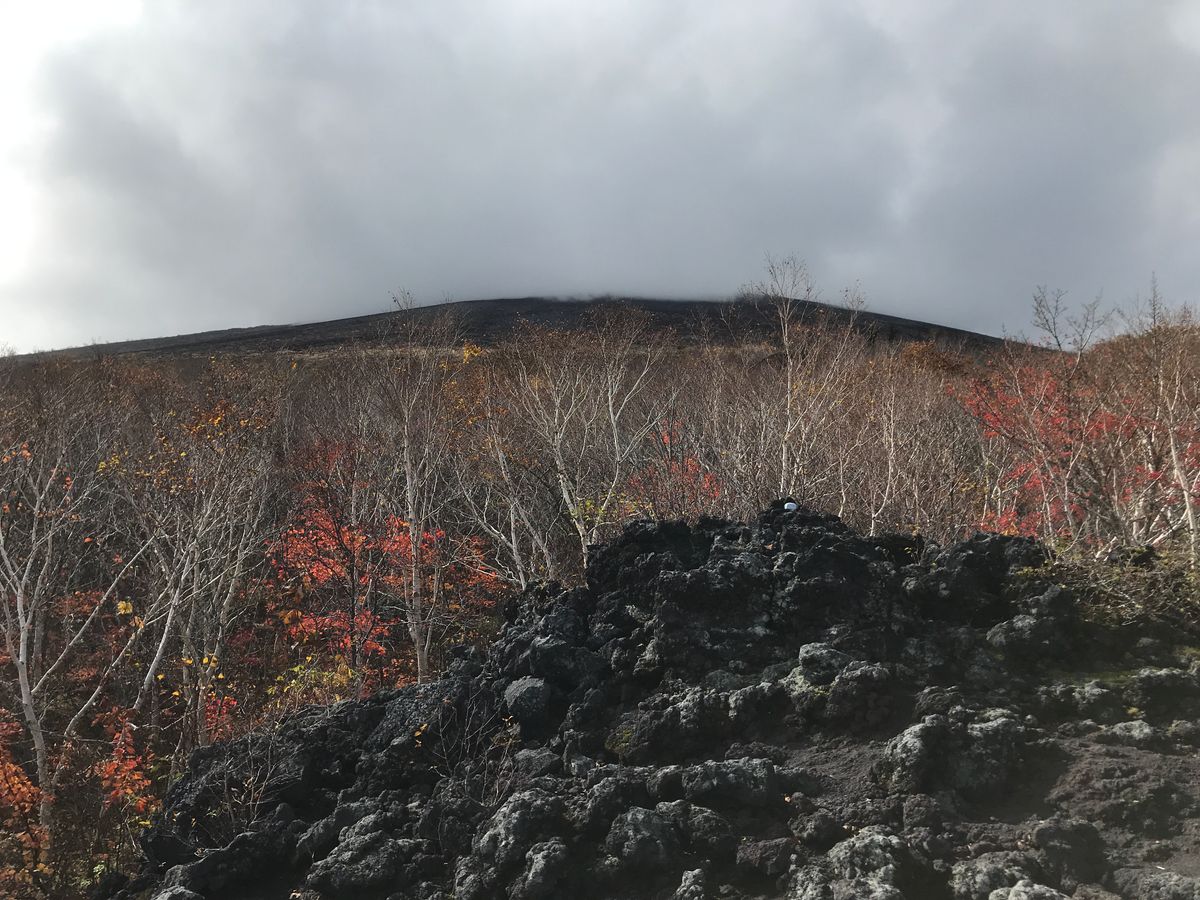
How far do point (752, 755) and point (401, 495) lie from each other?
16.5 metres

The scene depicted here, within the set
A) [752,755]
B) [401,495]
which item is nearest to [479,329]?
[401,495]

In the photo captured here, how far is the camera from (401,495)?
19.7 metres

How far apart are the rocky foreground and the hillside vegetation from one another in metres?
0.60

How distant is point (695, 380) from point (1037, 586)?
62.1 feet

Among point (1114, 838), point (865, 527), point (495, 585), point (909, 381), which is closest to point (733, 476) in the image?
point (865, 527)

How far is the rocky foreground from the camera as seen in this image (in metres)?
3.56

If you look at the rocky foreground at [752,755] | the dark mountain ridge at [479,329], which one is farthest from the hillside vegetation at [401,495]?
the dark mountain ridge at [479,329]

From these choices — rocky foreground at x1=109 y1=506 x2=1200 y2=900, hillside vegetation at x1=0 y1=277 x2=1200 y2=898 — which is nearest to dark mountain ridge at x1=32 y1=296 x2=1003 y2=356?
hillside vegetation at x1=0 y1=277 x2=1200 y2=898

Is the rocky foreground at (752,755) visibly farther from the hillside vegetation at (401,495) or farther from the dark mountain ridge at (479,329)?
the dark mountain ridge at (479,329)

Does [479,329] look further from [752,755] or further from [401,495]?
[752,755]

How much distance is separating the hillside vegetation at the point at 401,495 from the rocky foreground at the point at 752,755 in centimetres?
60

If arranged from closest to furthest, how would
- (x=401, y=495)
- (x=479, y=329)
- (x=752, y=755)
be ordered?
(x=752, y=755) → (x=401, y=495) → (x=479, y=329)

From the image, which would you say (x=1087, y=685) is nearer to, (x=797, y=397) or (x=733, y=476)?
(x=733, y=476)

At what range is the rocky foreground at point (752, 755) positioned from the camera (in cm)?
356
